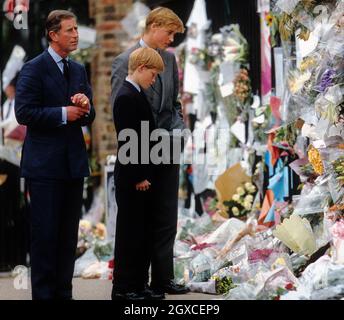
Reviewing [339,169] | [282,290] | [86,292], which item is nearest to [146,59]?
[339,169]

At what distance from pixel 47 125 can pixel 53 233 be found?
0.66 metres

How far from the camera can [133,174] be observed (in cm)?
741

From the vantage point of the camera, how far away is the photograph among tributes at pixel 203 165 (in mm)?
7371

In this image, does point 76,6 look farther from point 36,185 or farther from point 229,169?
point 36,185

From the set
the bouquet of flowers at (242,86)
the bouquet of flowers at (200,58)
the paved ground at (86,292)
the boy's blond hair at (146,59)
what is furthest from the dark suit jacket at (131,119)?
the bouquet of flowers at (200,58)

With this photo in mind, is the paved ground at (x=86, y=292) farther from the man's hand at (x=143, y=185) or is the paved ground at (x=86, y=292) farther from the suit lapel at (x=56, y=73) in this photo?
the suit lapel at (x=56, y=73)

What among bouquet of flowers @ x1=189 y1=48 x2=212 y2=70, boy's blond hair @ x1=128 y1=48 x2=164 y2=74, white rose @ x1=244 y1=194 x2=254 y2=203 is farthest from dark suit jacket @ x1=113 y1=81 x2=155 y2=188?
bouquet of flowers @ x1=189 y1=48 x2=212 y2=70

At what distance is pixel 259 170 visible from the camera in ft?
33.4

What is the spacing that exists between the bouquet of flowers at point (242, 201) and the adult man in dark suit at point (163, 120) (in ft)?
7.26

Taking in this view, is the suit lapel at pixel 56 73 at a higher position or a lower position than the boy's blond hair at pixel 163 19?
lower

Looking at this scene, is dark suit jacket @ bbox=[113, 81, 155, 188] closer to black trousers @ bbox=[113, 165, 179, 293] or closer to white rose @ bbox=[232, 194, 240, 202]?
black trousers @ bbox=[113, 165, 179, 293]
